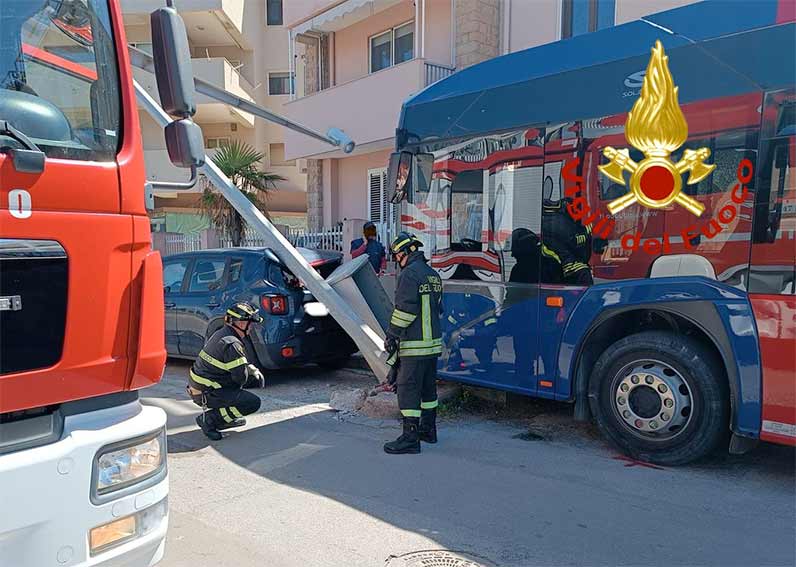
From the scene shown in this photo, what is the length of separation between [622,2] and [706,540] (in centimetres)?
895

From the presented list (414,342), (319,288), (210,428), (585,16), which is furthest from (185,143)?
(585,16)

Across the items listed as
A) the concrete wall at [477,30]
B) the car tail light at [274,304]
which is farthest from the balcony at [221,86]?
the car tail light at [274,304]

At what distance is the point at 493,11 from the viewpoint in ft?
38.2

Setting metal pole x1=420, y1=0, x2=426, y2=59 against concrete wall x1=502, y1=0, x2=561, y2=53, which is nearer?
concrete wall x1=502, y1=0, x2=561, y2=53

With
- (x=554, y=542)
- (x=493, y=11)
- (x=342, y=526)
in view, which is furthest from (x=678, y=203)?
(x=493, y=11)

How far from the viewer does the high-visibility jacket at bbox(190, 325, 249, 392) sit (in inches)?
205

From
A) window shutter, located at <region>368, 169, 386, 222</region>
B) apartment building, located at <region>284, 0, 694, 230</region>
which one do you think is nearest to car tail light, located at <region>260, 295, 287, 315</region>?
apartment building, located at <region>284, 0, 694, 230</region>

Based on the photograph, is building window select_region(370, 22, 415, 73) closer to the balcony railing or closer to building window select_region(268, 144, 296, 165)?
the balcony railing

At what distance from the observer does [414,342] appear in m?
4.95

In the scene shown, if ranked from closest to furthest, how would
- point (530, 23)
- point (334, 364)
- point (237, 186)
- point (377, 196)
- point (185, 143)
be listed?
point (185, 143) < point (334, 364) < point (530, 23) < point (377, 196) < point (237, 186)

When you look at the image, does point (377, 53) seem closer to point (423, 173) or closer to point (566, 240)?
point (423, 173)

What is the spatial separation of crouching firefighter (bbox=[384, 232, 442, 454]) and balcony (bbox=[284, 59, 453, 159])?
7379 mm

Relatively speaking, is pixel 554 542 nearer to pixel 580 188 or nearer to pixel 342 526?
pixel 342 526

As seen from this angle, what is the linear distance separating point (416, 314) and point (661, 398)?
76.8 inches
